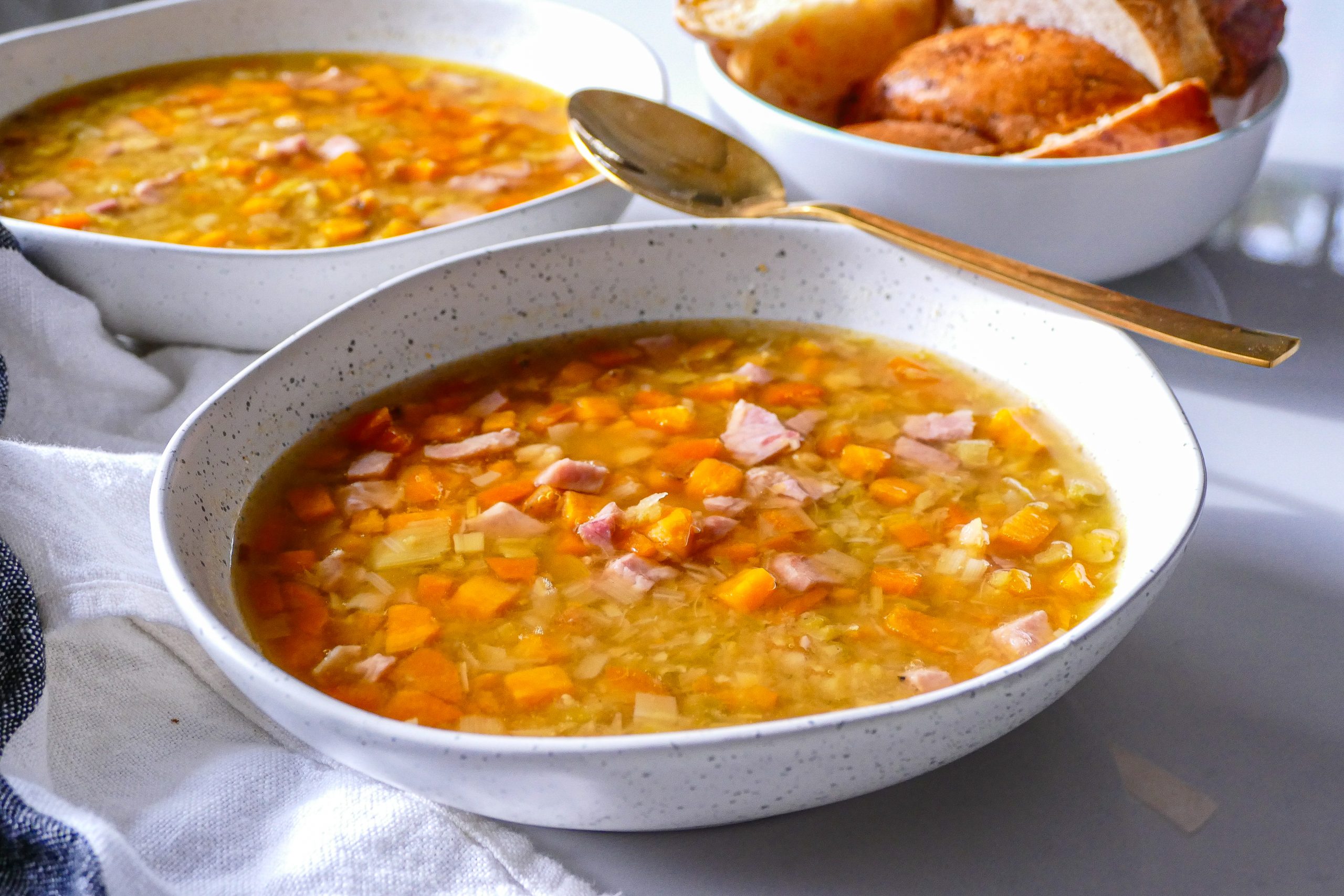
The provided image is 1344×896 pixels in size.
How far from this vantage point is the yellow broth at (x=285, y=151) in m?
2.06

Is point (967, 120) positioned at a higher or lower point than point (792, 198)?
higher

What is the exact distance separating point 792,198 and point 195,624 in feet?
4.16

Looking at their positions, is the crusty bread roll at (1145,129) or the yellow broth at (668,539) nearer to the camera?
the yellow broth at (668,539)

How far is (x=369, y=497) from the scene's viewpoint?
1.45 metres

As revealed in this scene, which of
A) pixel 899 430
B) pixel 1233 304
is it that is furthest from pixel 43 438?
pixel 1233 304

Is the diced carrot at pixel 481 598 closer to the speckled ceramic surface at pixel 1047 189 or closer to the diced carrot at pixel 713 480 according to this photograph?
the diced carrot at pixel 713 480

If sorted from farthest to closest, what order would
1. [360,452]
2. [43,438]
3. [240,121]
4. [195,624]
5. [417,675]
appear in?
[240,121] < [43,438] < [360,452] < [417,675] < [195,624]

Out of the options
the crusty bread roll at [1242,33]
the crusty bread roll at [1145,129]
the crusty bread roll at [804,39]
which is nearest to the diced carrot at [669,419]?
the crusty bread roll at [1145,129]

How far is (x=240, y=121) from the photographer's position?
244 centimetres

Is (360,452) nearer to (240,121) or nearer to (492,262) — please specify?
(492,262)

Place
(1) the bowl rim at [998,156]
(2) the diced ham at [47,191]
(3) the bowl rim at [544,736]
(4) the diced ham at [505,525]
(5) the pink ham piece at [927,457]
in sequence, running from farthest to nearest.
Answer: (2) the diced ham at [47,191], (1) the bowl rim at [998,156], (5) the pink ham piece at [927,457], (4) the diced ham at [505,525], (3) the bowl rim at [544,736]

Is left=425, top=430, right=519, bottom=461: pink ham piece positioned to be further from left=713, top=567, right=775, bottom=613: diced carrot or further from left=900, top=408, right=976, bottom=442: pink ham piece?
left=900, top=408, right=976, bottom=442: pink ham piece

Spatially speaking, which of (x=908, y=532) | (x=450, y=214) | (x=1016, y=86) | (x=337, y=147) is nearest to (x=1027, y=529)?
(x=908, y=532)

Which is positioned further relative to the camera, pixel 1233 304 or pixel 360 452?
pixel 1233 304
